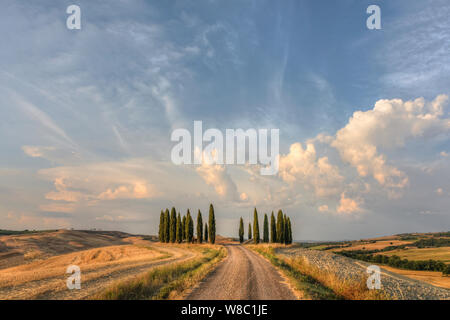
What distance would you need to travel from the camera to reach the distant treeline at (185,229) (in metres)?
75.9

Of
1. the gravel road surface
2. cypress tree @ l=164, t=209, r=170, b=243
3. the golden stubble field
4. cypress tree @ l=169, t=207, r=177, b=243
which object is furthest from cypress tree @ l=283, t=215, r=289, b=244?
the gravel road surface

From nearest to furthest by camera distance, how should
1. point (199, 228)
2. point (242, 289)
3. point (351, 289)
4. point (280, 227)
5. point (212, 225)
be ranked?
point (242, 289)
point (351, 289)
point (280, 227)
point (199, 228)
point (212, 225)

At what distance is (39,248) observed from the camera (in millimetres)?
50188

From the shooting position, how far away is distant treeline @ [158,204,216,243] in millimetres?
75938

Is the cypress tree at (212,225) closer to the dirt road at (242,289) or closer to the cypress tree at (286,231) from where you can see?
the cypress tree at (286,231)

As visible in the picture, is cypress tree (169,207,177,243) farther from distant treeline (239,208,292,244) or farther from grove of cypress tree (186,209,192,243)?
distant treeline (239,208,292,244)

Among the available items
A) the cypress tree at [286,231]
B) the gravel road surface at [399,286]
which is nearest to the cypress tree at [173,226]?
the cypress tree at [286,231]

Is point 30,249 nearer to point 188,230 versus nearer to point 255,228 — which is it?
point 188,230

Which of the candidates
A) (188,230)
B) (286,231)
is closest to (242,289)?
(188,230)

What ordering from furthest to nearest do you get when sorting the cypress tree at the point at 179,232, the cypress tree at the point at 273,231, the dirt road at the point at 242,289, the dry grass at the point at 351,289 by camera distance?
the cypress tree at the point at 179,232 < the cypress tree at the point at 273,231 < the dry grass at the point at 351,289 < the dirt road at the point at 242,289

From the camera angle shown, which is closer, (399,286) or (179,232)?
(399,286)

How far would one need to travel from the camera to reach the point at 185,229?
7719 centimetres
